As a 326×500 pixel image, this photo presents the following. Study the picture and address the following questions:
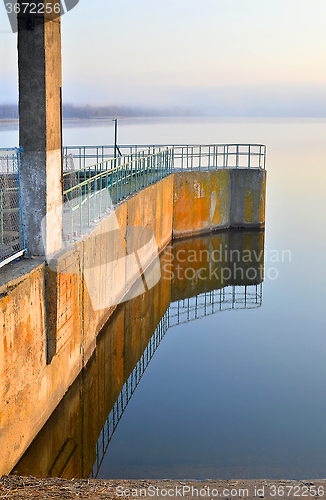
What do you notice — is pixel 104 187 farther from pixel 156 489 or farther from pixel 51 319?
pixel 156 489

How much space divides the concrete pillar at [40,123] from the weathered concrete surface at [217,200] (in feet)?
42.6

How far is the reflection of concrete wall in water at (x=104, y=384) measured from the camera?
23.5 ft

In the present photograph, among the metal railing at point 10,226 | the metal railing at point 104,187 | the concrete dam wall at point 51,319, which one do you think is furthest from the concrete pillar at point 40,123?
the metal railing at point 104,187

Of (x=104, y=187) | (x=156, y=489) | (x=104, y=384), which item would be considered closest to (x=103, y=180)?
(x=104, y=187)

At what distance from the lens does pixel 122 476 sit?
7016mm

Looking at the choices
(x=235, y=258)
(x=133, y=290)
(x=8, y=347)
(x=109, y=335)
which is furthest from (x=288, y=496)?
(x=235, y=258)

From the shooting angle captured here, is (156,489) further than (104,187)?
No

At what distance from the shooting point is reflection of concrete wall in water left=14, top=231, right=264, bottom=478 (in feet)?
23.5

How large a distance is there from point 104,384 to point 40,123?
179 inches

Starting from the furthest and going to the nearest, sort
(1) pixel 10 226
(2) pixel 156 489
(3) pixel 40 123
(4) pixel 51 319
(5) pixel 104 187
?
(5) pixel 104 187 < (1) pixel 10 226 < (4) pixel 51 319 < (3) pixel 40 123 < (2) pixel 156 489

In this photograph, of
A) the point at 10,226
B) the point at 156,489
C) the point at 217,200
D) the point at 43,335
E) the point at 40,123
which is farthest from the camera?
the point at 217,200

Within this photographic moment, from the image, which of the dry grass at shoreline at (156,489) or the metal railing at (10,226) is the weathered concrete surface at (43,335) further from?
the dry grass at shoreline at (156,489)

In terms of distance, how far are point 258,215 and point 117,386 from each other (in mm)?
13878

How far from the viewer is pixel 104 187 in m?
15.1
